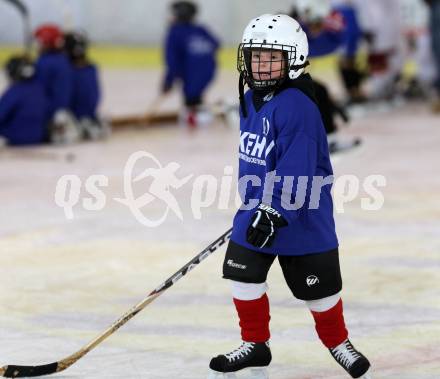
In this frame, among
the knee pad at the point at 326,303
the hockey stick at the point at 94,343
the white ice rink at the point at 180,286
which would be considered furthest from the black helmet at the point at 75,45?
the knee pad at the point at 326,303

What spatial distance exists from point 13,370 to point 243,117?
91cm

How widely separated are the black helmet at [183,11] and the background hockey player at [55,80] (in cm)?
102

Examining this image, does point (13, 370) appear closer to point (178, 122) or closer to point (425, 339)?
point (425, 339)

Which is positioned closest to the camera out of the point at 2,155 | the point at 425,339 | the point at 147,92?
the point at 425,339

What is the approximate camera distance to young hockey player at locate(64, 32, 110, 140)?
8047 millimetres

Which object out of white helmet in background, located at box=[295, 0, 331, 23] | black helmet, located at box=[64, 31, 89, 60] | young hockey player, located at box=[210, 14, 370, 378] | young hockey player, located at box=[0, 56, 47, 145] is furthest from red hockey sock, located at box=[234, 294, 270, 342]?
black helmet, located at box=[64, 31, 89, 60]

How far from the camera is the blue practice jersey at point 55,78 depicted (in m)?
7.75

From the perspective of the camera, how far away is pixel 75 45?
7.98 metres

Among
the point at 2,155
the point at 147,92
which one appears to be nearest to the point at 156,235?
the point at 2,155

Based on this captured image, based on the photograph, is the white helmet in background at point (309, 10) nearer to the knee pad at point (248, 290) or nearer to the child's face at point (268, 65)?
the child's face at point (268, 65)

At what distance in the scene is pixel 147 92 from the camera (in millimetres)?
10562

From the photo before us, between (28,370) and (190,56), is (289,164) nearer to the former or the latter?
(28,370)

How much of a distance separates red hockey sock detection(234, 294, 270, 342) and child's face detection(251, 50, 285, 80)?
563mm

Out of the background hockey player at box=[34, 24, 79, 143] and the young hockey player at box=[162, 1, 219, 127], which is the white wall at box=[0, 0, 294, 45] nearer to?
the young hockey player at box=[162, 1, 219, 127]
